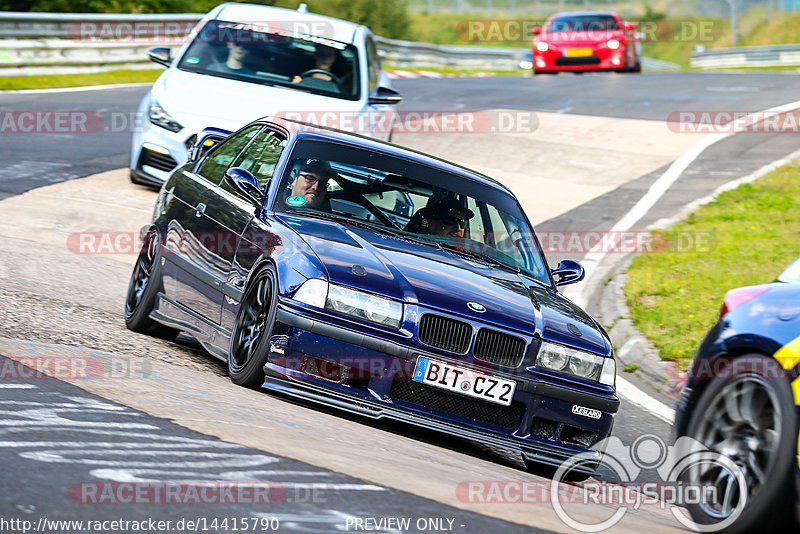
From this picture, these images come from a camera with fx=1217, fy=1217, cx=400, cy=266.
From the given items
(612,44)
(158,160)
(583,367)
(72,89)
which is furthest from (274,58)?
(612,44)

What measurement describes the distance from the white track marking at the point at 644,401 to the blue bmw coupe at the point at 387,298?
1064mm

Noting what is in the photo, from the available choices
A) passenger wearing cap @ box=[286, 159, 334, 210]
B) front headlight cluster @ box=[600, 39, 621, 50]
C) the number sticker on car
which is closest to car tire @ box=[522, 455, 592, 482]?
the number sticker on car

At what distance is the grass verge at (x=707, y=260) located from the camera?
974 centimetres

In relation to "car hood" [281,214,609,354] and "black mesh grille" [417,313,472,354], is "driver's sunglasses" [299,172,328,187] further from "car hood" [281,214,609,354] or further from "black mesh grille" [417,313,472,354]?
"black mesh grille" [417,313,472,354]

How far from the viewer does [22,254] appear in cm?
966

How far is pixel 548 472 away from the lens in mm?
6168

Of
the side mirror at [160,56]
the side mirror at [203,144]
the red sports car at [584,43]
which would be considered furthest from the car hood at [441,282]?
the red sports car at [584,43]

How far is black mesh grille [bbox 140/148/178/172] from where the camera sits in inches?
484

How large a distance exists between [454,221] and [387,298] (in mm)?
1521

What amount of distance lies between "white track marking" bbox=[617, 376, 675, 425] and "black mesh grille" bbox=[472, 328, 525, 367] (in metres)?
1.95

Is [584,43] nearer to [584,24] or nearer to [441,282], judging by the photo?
[584,24]

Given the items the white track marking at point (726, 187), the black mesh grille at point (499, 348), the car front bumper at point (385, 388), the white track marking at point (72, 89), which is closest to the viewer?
the car front bumper at point (385, 388)

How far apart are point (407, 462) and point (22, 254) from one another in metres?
5.60

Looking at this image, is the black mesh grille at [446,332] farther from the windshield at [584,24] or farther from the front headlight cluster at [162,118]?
the windshield at [584,24]
